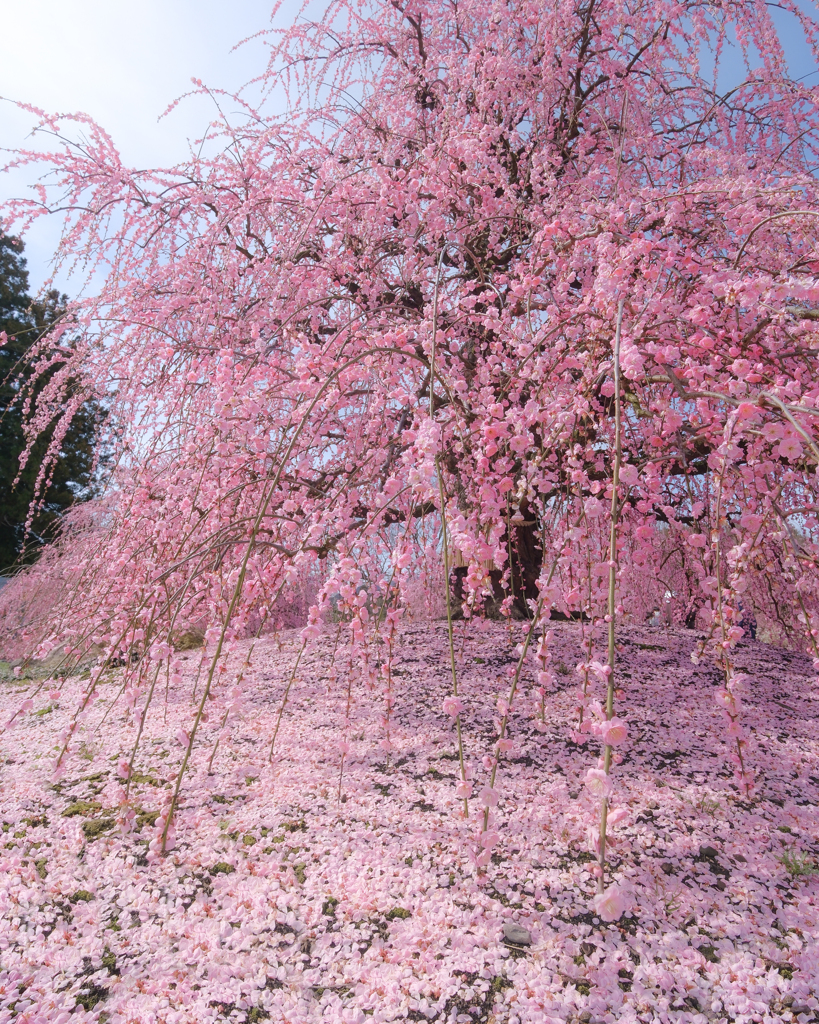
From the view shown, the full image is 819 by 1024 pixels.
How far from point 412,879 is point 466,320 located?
2501 millimetres

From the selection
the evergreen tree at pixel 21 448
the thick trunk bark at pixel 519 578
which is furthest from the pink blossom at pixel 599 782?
the evergreen tree at pixel 21 448

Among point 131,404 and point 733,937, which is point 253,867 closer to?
point 733,937

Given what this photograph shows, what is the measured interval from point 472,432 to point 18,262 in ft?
50.0

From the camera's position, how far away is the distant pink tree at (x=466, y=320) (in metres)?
1.85

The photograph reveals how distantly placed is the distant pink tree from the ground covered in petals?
1.67ft

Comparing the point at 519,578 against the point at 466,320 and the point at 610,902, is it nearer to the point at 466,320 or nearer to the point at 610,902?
the point at 466,320

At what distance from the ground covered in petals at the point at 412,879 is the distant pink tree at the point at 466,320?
0.51 metres

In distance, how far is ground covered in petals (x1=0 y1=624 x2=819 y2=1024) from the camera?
4.05 ft

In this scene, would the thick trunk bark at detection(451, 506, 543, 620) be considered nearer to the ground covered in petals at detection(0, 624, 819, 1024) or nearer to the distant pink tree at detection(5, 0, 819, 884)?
the distant pink tree at detection(5, 0, 819, 884)

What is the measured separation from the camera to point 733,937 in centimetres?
135

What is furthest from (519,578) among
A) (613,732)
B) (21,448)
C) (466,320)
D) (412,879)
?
(21,448)

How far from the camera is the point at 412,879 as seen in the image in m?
1.55

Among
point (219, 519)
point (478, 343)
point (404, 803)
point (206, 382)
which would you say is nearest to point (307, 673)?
point (219, 519)

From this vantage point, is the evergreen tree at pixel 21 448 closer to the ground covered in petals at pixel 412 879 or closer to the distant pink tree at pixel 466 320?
the distant pink tree at pixel 466 320
